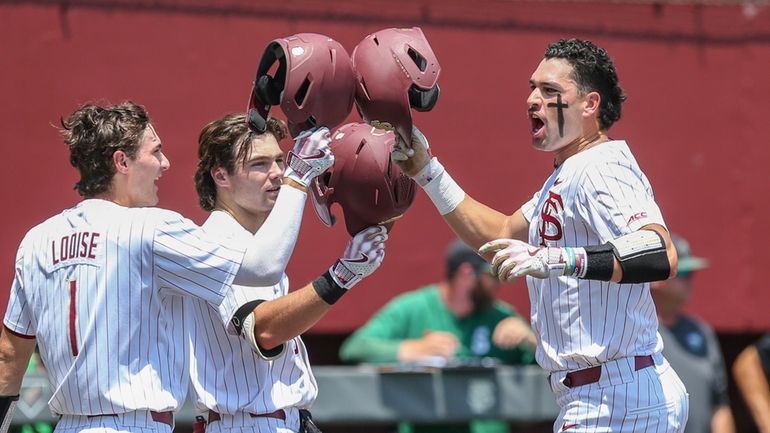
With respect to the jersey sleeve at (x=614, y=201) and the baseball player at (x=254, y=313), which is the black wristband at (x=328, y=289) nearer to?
the baseball player at (x=254, y=313)

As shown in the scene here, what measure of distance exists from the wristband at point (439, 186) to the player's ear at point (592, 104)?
0.64m

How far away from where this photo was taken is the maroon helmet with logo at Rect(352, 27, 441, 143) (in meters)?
4.58

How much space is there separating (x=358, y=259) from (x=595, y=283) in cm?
86

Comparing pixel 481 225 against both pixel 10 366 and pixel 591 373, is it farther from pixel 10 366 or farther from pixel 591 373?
pixel 10 366

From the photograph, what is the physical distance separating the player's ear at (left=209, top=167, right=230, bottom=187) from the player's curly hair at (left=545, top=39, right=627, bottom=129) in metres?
1.38

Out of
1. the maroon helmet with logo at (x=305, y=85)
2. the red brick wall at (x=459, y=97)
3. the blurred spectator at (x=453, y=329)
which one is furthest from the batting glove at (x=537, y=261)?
the red brick wall at (x=459, y=97)

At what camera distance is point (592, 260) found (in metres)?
4.17

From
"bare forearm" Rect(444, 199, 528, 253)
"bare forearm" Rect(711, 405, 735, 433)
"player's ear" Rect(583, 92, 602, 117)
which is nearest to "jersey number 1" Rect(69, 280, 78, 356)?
"bare forearm" Rect(444, 199, 528, 253)

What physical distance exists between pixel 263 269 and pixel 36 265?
800 millimetres

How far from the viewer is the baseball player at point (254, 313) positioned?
4516 millimetres

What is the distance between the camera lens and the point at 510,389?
710 centimetres

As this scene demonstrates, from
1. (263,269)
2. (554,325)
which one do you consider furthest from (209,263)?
(554,325)

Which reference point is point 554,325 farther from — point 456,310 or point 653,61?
point 653,61

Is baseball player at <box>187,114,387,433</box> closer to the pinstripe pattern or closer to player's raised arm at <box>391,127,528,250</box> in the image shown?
player's raised arm at <box>391,127,528,250</box>
